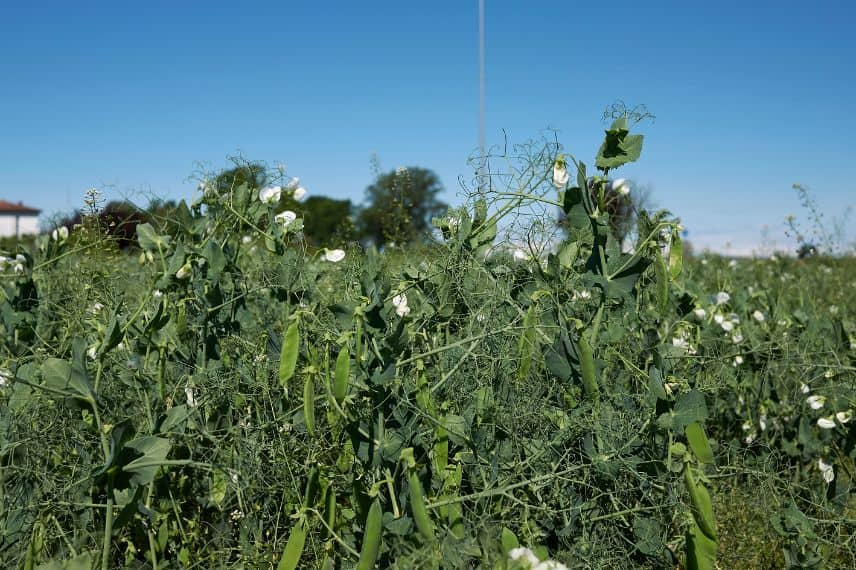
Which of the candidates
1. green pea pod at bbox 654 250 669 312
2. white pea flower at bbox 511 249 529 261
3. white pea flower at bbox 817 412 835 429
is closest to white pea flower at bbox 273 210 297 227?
white pea flower at bbox 511 249 529 261

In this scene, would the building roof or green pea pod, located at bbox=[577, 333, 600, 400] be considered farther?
the building roof

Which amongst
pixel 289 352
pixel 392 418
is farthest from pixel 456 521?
pixel 289 352

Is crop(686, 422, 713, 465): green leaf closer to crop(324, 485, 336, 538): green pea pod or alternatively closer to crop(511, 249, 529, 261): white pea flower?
crop(511, 249, 529, 261): white pea flower

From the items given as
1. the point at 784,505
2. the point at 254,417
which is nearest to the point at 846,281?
the point at 784,505

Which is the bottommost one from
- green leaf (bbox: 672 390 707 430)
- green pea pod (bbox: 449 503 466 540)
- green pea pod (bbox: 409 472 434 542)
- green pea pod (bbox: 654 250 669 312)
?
green pea pod (bbox: 449 503 466 540)

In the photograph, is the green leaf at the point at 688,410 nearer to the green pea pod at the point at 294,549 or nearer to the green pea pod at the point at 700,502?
the green pea pod at the point at 700,502

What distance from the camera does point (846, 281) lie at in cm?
703

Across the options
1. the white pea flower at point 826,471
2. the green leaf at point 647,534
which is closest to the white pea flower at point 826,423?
the white pea flower at point 826,471

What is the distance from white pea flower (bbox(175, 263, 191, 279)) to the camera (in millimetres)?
2035

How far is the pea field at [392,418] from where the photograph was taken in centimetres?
170

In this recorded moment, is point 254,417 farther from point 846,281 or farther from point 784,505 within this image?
point 846,281

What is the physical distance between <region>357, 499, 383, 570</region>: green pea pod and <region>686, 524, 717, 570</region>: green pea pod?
0.71m

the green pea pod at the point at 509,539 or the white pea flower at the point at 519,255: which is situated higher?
the white pea flower at the point at 519,255

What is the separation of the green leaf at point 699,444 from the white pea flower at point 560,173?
64cm
